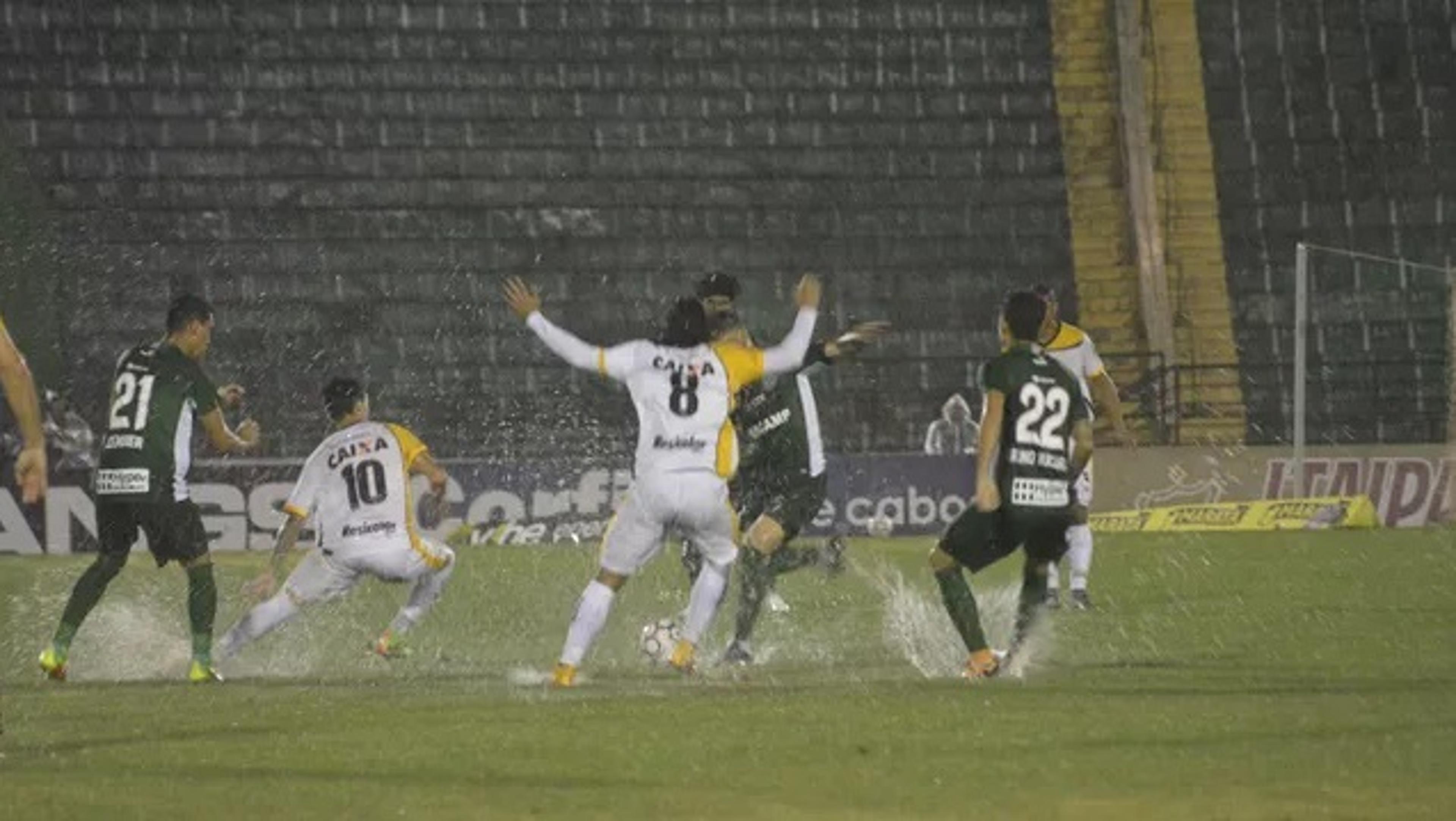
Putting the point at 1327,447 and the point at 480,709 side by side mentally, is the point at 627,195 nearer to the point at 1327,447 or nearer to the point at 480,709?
the point at 1327,447

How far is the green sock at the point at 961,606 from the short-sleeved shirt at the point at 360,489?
2961mm

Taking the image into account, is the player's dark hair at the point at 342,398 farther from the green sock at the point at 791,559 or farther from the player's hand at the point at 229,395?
the green sock at the point at 791,559

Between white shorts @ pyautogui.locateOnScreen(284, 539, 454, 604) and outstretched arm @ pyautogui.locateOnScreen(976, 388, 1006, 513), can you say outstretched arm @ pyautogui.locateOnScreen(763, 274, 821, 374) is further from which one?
white shorts @ pyautogui.locateOnScreen(284, 539, 454, 604)

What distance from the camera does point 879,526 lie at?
3167 centimetres

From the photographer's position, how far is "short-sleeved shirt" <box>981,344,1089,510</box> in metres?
13.8

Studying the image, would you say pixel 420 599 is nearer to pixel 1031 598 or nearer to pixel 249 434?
pixel 249 434

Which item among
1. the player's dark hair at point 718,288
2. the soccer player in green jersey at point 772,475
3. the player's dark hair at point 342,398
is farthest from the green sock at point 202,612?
the player's dark hair at point 718,288

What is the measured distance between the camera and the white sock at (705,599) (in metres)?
14.3

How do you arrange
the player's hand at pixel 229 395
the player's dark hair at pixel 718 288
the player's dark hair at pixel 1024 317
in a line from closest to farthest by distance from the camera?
the player's dark hair at pixel 1024 317, the player's dark hair at pixel 718 288, the player's hand at pixel 229 395

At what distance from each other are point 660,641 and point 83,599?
2.78 meters

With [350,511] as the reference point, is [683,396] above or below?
above

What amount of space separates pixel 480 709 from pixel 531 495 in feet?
60.0

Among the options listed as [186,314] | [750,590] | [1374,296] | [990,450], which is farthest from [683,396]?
[1374,296]

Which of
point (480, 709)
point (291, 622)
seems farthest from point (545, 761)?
point (291, 622)
